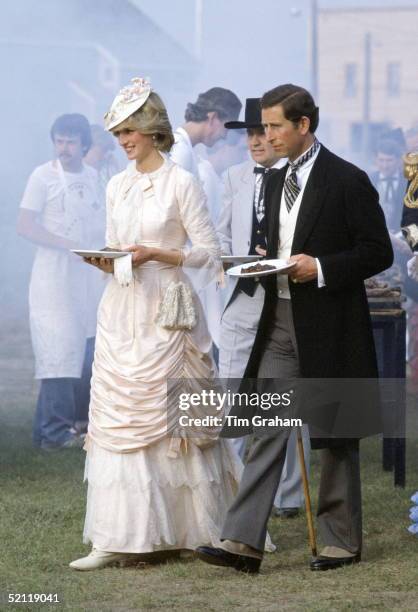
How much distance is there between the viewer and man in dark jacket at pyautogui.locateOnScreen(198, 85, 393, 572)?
5.81 metres

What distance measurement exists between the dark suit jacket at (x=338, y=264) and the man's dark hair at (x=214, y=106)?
3.21 meters

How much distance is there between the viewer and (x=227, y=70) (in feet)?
34.3

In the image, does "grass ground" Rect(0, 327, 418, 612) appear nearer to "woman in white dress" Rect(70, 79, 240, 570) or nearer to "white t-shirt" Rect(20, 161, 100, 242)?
"woman in white dress" Rect(70, 79, 240, 570)

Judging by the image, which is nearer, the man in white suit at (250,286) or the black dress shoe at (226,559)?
the black dress shoe at (226,559)

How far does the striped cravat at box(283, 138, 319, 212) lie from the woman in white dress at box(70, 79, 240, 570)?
0.44 metres

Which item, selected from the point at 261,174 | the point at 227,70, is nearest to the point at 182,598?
the point at 261,174

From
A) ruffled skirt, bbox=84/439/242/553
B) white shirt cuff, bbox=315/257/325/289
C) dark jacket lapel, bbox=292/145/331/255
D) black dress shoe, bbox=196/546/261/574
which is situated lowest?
black dress shoe, bbox=196/546/261/574

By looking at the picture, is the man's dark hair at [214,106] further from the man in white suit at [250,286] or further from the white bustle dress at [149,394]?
the white bustle dress at [149,394]

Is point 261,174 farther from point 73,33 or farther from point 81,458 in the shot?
point 73,33

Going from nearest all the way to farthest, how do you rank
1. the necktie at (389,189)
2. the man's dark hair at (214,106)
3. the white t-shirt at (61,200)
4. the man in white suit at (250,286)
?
the man in white suit at (250,286) < the man's dark hair at (214,106) < the white t-shirt at (61,200) < the necktie at (389,189)

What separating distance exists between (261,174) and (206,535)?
187 centimetres

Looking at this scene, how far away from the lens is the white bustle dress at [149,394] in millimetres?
6156

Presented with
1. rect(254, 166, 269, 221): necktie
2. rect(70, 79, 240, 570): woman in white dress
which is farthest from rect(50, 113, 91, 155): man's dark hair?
rect(70, 79, 240, 570): woman in white dress

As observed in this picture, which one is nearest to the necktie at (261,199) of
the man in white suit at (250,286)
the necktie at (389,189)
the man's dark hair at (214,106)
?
the man in white suit at (250,286)
